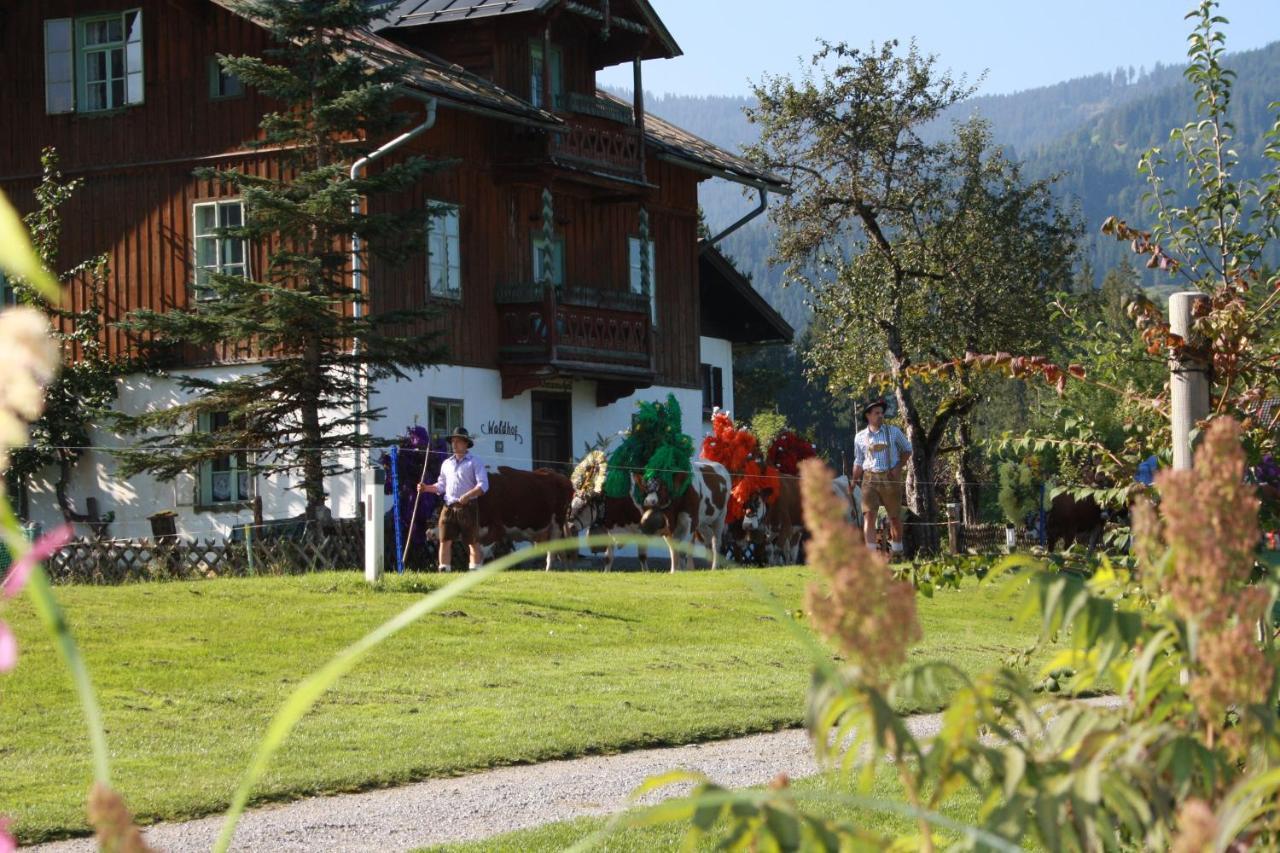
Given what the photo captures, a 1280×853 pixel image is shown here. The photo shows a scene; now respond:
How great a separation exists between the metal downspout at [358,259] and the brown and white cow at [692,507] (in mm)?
4051

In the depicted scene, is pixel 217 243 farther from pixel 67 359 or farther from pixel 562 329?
pixel 562 329

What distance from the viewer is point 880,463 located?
21797 millimetres

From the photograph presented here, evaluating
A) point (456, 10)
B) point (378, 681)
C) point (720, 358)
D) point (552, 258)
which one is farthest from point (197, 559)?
point (720, 358)

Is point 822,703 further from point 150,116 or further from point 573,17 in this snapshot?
point 573,17

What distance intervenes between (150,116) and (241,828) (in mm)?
23785

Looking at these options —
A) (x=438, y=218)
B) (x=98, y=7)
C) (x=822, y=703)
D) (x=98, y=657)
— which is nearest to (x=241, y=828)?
(x=98, y=657)

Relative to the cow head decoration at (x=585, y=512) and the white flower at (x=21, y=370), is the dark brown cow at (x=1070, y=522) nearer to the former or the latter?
the cow head decoration at (x=585, y=512)

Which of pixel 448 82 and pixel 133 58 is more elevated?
pixel 133 58

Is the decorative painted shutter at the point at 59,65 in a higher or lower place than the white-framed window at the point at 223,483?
higher

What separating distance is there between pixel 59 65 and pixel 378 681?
2089cm

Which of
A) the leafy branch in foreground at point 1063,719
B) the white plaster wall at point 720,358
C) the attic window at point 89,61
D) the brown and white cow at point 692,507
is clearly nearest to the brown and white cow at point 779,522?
the brown and white cow at point 692,507

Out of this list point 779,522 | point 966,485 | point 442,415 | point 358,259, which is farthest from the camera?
point 966,485

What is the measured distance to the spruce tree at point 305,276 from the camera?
2480 cm

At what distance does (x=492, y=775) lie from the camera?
10617mm
